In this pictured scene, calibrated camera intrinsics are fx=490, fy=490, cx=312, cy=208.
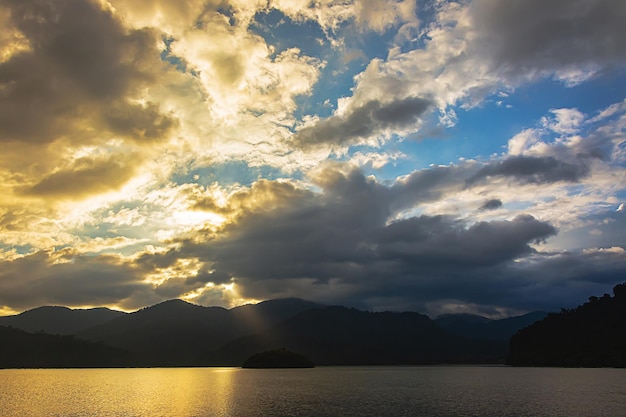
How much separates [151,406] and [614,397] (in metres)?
150

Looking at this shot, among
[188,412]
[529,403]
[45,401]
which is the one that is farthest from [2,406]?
[529,403]

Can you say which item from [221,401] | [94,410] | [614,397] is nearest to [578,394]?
[614,397]

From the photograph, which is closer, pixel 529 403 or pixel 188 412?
pixel 188 412

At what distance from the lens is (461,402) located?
154 meters

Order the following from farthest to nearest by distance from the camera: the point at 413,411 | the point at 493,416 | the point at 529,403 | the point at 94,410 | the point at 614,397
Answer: the point at 614,397, the point at 529,403, the point at 94,410, the point at 413,411, the point at 493,416

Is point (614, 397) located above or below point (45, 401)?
below

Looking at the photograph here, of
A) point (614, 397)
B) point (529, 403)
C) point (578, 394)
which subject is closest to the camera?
point (529, 403)

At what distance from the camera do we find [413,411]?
128 meters

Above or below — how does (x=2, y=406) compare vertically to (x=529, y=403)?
above

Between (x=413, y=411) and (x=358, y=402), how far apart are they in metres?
31.1

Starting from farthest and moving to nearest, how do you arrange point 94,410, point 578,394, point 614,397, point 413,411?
point 578,394, point 614,397, point 94,410, point 413,411

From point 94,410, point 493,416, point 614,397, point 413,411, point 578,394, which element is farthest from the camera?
point 578,394

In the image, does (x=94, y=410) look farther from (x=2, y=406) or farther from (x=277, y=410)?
(x=277, y=410)

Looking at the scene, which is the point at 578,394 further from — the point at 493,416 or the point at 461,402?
the point at 493,416
